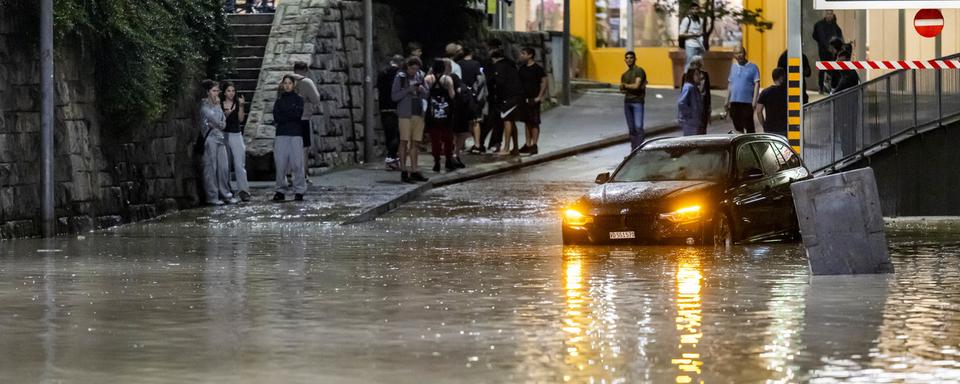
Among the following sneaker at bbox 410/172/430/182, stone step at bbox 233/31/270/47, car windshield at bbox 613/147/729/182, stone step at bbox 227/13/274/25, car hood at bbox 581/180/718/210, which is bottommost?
sneaker at bbox 410/172/430/182

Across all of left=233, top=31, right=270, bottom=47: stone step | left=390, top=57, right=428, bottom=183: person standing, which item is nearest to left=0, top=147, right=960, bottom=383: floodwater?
left=390, top=57, right=428, bottom=183: person standing

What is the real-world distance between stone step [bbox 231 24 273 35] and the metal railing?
11355mm

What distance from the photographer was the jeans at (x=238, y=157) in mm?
25797

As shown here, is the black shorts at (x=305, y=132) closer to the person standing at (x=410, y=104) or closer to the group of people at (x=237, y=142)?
Answer: the group of people at (x=237, y=142)

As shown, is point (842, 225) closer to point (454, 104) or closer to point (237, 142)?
point (237, 142)

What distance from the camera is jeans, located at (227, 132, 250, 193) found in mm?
25797

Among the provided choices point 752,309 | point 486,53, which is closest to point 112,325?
point 752,309

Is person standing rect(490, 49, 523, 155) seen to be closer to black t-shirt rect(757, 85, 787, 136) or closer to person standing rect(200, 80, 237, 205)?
black t-shirt rect(757, 85, 787, 136)

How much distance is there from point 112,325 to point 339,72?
1995cm

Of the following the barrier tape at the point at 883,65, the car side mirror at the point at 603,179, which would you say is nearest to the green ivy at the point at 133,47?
the car side mirror at the point at 603,179

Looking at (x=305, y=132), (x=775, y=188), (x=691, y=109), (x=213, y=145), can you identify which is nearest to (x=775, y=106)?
(x=691, y=109)

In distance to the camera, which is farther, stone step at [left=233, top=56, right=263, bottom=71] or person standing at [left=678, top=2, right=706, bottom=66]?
person standing at [left=678, top=2, right=706, bottom=66]

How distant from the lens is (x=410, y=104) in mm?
28828

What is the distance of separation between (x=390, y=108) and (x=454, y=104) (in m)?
1.04
